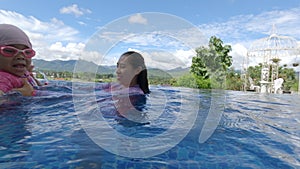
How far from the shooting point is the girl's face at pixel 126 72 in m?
3.93

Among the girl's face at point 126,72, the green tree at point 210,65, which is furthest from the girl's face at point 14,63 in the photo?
the green tree at point 210,65

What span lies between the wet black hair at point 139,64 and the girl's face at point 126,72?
0.07m

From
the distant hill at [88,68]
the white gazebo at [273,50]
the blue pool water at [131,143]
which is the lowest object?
the blue pool water at [131,143]

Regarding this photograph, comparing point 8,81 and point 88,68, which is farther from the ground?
point 88,68

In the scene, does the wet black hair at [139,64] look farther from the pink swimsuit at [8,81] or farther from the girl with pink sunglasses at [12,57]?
the pink swimsuit at [8,81]

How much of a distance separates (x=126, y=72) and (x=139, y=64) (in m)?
0.31

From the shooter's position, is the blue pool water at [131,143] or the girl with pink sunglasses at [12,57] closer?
the blue pool water at [131,143]

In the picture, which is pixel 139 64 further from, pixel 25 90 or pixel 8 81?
pixel 8 81

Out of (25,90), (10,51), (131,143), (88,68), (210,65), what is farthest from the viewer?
(25,90)

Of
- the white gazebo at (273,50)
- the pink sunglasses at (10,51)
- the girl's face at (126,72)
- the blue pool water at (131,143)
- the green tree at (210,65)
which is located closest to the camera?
the blue pool water at (131,143)

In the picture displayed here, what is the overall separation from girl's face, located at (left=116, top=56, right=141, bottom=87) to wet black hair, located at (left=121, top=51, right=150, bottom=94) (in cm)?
7

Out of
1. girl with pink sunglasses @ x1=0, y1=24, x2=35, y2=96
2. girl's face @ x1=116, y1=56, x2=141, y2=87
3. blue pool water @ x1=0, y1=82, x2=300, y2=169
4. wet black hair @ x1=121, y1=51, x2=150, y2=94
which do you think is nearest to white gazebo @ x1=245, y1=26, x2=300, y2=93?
wet black hair @ x1=121, y1=51, x2=150, y2=94

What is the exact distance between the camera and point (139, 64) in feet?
13.4

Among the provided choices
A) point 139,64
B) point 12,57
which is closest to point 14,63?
point 12,57
